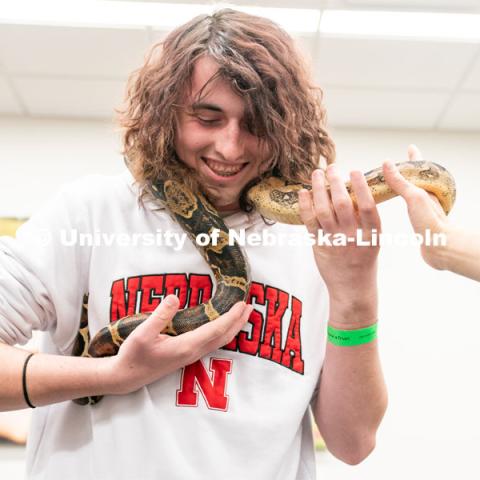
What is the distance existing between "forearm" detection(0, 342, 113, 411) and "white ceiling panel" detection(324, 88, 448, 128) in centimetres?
342

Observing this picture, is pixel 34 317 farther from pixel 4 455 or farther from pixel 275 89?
pixel 4 455

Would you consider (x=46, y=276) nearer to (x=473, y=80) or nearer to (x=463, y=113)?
(x=473, y=80)

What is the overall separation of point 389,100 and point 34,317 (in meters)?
3.59

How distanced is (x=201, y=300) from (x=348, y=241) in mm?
379

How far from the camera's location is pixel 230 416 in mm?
1221

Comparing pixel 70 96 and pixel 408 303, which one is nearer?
pixel 408 303

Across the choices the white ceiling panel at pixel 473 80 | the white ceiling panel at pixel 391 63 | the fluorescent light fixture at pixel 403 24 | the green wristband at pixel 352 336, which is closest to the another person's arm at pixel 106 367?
the green wristband at pixel 352 336

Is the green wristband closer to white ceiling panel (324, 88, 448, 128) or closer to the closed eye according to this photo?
the closed eye

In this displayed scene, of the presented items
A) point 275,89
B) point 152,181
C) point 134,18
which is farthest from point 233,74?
point 134,18

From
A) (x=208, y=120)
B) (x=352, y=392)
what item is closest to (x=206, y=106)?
(x=208, y=120)

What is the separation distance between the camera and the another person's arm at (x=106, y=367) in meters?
1.12

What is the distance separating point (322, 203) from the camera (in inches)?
50.0

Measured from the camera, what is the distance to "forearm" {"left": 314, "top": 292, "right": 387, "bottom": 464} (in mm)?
1324

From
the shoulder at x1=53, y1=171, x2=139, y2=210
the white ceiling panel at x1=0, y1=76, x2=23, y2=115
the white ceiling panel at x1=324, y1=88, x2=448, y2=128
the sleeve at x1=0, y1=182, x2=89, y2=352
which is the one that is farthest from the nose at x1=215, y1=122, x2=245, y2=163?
the white ceiling panel at x1=0, y1=76, x2=23, y2=115
